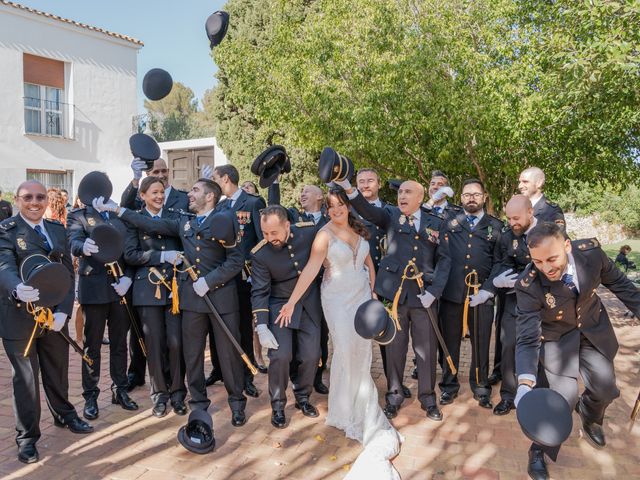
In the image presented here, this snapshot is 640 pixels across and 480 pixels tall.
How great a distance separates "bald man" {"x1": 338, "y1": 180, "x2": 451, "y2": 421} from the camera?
513 centimetres

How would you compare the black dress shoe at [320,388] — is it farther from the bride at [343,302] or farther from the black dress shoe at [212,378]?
the black dress shoe at [212,378]

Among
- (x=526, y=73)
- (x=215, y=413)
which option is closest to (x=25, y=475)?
(x=215, y=413)

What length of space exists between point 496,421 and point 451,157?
20.2 ft

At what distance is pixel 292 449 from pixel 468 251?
8.29ft

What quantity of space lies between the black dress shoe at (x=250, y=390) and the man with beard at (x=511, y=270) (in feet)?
7.65

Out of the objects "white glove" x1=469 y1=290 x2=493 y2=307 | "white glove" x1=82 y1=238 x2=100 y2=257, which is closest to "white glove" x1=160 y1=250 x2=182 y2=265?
"white glove" x1=82 y1=238 x2=100 y2=257

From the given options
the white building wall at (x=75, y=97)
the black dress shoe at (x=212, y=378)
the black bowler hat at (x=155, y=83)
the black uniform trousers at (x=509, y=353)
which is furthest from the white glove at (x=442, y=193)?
the white building wall at (x=75, y=97)

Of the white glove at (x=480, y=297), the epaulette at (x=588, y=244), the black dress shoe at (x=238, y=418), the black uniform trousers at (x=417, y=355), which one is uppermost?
the epaulette at (x=588, y=244)

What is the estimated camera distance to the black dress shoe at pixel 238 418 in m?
4.89

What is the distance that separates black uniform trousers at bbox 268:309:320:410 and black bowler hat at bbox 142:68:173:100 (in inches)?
118

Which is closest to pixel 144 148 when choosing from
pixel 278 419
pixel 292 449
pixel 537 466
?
pixel 278 419

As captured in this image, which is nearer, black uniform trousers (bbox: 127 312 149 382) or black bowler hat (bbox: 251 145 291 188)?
black bowler hat (bbox: 251 145 291 188)

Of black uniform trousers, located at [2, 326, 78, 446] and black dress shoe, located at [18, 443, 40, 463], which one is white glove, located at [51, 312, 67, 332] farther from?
black dress shoe, located at [18, 443, 40, 463]

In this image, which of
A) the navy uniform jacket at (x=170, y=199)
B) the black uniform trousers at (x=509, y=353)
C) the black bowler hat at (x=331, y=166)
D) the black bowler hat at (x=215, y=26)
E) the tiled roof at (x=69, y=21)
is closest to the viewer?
the black bowler hat at (x=331, y=166)
